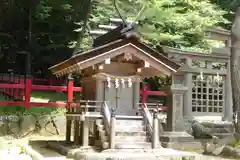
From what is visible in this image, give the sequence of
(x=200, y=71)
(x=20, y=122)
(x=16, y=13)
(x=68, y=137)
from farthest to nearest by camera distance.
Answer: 1. (x=16, y=13)
2. (x=200, y=71)
3. (x=20, y=122)
4. (x=68, y=137)

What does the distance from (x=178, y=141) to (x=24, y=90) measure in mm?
7362

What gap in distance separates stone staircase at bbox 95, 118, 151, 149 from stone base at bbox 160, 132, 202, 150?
10.6 feet

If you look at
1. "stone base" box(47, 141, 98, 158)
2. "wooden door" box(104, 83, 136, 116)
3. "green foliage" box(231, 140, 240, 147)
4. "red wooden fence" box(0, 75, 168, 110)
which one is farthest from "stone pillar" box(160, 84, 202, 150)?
"stone base" box(47, 141, 98, 158)

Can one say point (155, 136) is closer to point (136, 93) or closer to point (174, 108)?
point (136, 93)

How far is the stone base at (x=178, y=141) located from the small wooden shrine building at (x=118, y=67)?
2885 mm

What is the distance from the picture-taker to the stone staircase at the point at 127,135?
10859mm

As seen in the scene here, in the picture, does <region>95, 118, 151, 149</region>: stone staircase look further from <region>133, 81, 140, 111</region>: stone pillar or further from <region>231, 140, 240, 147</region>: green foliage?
<region>231, 140, 240, 147</region>: green foliage

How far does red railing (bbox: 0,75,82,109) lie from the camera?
15.4 m

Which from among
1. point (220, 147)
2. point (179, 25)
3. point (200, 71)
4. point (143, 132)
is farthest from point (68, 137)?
point (179, 25)

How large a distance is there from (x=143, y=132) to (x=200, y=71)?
938 cm

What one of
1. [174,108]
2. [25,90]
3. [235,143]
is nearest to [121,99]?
[174,108]

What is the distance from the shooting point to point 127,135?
11.2 metres

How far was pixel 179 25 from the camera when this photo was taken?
21141 mm

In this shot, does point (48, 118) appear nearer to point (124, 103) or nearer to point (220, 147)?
point (124, 103)
